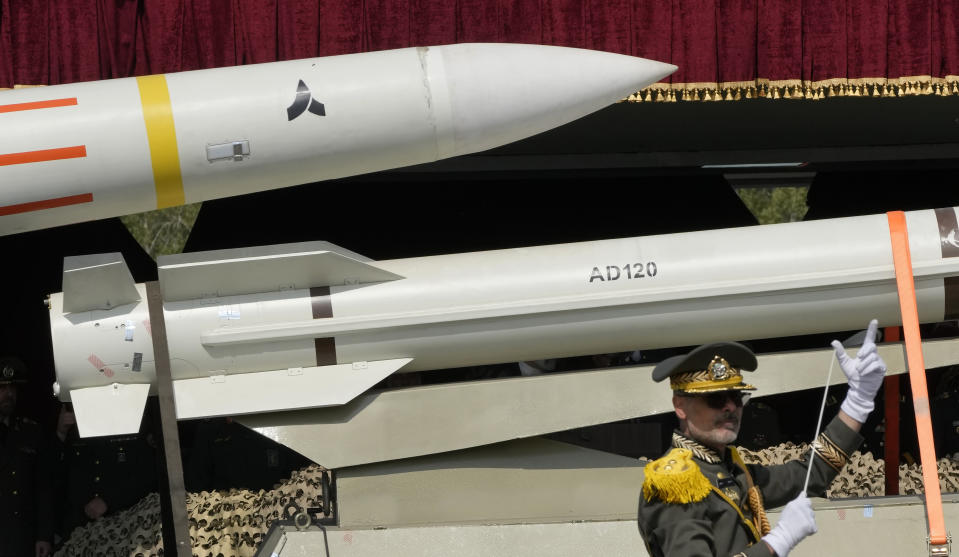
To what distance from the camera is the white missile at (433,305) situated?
15.7 feet

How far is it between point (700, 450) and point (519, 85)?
225 centimetres

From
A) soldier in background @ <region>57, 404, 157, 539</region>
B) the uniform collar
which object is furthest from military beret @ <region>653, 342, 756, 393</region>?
soldier in background @ <region>57, 404, 157, 539</region>

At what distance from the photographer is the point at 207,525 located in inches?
243

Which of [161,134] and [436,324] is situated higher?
[161,134]

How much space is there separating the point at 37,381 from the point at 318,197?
8.00 feet

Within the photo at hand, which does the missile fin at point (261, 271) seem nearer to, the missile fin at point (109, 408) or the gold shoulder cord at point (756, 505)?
the missile fin at point (109, 408)

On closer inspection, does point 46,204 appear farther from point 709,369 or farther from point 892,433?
point 892,433

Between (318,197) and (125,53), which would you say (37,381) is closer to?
(318,197)

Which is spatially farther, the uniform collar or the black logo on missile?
the black logo on missile

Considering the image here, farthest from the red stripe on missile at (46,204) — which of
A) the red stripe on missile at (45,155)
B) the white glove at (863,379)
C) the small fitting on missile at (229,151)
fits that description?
the white glove at (863,379)

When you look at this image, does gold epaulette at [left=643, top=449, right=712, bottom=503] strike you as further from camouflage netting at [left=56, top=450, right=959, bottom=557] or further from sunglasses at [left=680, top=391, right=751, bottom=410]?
camouflage netting at [left=56, top=450, right=959, bottom=557]

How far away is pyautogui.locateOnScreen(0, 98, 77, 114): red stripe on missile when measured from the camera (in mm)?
4613

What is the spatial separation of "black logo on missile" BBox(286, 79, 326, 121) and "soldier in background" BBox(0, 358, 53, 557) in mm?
2562

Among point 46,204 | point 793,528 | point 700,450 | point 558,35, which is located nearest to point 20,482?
point 46,204
